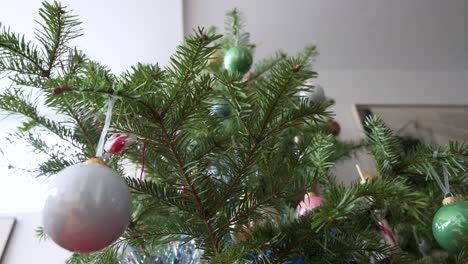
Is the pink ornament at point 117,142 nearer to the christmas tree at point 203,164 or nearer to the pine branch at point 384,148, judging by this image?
the christmas tree at point 203,164

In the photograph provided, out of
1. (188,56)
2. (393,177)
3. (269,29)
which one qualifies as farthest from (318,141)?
(269,29)

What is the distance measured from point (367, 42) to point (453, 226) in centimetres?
115

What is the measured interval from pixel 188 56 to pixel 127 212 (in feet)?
0.40

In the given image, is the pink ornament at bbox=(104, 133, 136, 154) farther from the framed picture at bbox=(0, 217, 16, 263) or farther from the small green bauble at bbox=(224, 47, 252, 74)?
the framed picture at bbox=(0, 217, 16, 263)

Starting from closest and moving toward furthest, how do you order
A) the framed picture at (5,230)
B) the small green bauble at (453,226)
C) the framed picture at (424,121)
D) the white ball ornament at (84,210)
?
the white ball ornament at (84,210) → the small green bauble at (453,226) → the framed picture at (5,230) → the framed picture at (424,121)

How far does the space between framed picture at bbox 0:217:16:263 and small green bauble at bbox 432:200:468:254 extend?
91 cm

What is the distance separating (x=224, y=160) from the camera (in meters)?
0.42

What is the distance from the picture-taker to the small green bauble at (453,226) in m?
0.37

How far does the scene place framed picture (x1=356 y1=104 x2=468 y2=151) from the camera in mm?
1271

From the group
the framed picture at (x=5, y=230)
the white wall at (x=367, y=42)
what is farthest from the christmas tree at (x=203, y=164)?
the white wall at (x=367, y=42)

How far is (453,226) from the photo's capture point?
0.37 metres

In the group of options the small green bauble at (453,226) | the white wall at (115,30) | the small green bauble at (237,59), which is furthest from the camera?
the white wall at (115,30)

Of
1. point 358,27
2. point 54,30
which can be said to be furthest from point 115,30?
point 54,30

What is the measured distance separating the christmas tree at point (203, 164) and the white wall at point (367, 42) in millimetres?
852
